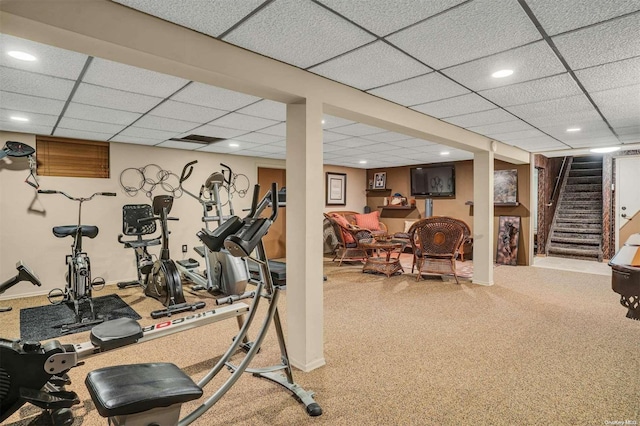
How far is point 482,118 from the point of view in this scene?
3.89 metres

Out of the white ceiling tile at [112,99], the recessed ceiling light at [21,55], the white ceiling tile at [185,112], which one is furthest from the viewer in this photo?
the white ceiling tile at [185,112]

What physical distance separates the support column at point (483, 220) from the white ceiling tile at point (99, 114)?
4606 mm

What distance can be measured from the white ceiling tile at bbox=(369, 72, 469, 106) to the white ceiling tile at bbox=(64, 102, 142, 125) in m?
2.54

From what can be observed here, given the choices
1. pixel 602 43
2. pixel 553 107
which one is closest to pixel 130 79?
pixel 602 43

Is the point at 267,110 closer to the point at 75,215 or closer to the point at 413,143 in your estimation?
the point at 413,143

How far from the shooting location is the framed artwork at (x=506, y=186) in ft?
22.6

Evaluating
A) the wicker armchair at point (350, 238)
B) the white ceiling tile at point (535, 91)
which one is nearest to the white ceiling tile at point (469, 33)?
the white ceiling tile at point (535, 91)

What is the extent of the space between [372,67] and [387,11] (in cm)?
72

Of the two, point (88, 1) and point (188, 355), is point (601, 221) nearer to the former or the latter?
point (188, 355)

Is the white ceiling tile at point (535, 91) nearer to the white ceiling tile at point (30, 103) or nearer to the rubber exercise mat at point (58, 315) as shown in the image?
the white ceiling tile at point (30, 103)

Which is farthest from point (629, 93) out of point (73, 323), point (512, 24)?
point (73, 323)

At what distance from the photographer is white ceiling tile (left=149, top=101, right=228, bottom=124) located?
3.31 metres

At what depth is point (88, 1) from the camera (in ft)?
5.22

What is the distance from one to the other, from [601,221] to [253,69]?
28.9 feet
